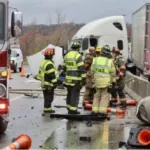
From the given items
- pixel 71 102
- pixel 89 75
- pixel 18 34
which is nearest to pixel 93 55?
pixel 89 75

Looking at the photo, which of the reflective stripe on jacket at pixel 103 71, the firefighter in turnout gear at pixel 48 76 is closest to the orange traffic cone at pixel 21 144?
the reflective stripe on jacket at pixel 103 71

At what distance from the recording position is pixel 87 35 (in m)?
27.0

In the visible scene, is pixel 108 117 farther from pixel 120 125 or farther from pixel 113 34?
pixel 113 34

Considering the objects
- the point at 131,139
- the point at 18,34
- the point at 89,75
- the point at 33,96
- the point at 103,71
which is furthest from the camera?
the point at 33,96

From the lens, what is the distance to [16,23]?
8.34 m

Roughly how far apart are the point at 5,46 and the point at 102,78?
354 cm

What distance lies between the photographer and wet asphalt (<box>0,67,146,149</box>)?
8500 mm

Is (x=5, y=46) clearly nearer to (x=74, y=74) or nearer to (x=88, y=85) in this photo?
(x=74, y=74)

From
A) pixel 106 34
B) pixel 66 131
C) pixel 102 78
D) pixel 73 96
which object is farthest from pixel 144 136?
pixel 106 34

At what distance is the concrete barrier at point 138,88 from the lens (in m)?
14.7

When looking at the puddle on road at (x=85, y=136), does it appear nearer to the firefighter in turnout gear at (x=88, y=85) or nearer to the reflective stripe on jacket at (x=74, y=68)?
the reflective stripe on jacket at (x=74, y=68)

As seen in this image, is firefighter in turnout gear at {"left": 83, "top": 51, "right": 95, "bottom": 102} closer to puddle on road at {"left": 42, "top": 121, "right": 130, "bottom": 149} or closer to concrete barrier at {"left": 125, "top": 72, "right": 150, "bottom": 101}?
concrete barrier at {"left": 125, "top": 72, "right": 150, "bottom": 101}

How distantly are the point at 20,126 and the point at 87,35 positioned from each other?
55.5ft

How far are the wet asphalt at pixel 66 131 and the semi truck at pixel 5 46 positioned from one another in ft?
2.54
